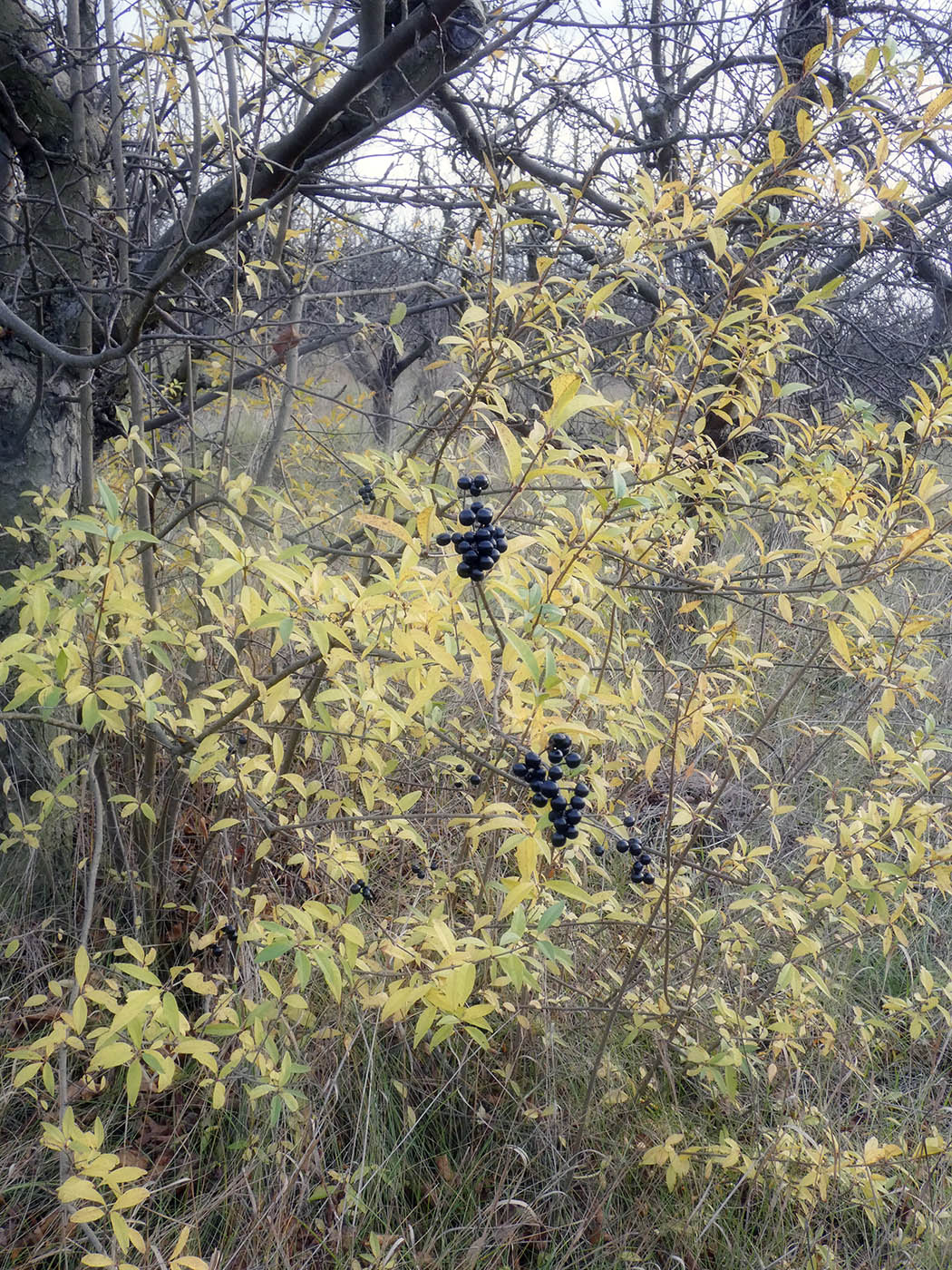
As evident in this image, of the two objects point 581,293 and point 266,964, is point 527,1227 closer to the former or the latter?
point 266,964

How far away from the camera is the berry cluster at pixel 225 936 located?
7.61 feet

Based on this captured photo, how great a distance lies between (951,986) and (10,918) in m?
2.70

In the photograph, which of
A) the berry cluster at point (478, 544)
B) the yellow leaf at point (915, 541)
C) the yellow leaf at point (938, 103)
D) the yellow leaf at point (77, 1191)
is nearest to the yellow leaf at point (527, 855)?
the berry cluster at point (478, 544)

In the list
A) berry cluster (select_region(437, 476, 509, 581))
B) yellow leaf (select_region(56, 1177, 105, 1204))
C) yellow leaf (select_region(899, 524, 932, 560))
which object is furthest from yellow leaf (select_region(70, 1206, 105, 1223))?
yellow leaf (select_region(899, 524, 932, 560))

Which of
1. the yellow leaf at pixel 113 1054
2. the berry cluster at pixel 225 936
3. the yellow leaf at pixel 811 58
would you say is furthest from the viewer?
the berry cluster at pixel 225 936

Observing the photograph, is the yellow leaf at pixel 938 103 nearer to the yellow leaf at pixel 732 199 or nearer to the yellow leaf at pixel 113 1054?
the yellow leaf at pixel 732 199

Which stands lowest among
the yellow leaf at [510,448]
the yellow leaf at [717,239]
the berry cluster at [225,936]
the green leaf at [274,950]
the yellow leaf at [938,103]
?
the berry cluster at [225,936]

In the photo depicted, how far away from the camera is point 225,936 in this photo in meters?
2.49

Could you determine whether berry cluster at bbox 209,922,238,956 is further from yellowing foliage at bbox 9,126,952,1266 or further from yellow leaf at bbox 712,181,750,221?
yellow leaf at bbox 712,181,750,221

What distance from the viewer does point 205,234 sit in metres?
2.73

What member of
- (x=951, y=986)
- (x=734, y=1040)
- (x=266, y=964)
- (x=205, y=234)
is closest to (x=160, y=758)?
A: (x=266, y=964)

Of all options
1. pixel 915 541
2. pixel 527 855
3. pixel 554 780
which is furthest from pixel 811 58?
pixel 527 855

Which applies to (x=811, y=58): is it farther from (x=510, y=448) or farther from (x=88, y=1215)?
(x=88, y=1215)

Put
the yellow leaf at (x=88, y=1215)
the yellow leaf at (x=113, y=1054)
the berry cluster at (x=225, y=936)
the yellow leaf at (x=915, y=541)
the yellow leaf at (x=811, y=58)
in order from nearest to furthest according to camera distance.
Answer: the yellow leaf at (x=88, y=1215) < the yellow leaf at (x=113, y=1054) < the yellow leaf at (x=811, y=58) < the yellow leaf at (x=915, y=541) < the berry cluster at (x=225, y=936)
